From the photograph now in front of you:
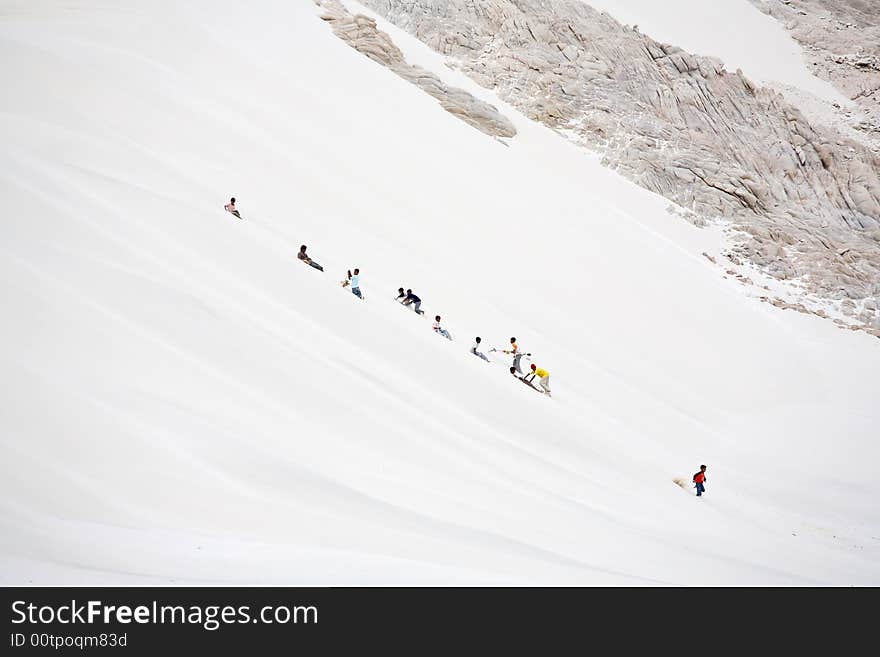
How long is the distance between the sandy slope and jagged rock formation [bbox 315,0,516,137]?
3.49 meters

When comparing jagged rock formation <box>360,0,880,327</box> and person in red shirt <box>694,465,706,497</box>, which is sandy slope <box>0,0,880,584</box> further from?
jagged rock formation <box>360,0,880,327</box>

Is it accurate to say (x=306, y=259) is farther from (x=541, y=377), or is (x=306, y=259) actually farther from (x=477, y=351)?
(x=541, y=377)

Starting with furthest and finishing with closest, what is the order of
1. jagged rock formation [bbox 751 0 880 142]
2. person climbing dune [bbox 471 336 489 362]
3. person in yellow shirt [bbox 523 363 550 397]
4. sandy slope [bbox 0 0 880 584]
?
jagged rock formation [bbox 751 0 880 142]
person climbing dune [bbox 471 336 489 362]
person in yellow shirt [bbox 523 363 550 397]
sandy slope [bbox 0 0 880 584]

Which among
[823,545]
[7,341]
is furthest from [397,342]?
[823,545]

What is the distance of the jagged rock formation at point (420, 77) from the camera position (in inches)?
1100

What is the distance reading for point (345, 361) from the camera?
1077 centimetres

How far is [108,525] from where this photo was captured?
22.1 ft

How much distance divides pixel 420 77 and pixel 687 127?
43.8 ft

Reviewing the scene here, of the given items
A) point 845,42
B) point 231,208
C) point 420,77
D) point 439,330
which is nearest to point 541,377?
point 439,330

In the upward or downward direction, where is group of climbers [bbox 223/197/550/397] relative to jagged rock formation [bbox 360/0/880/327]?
downward

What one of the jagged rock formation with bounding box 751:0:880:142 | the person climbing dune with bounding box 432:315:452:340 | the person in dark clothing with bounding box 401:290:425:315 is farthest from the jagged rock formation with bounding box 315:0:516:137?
the jagged rock formation with bounding box 751:0:880:142

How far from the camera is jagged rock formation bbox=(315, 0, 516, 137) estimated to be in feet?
91.7

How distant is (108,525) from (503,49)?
32351mm
